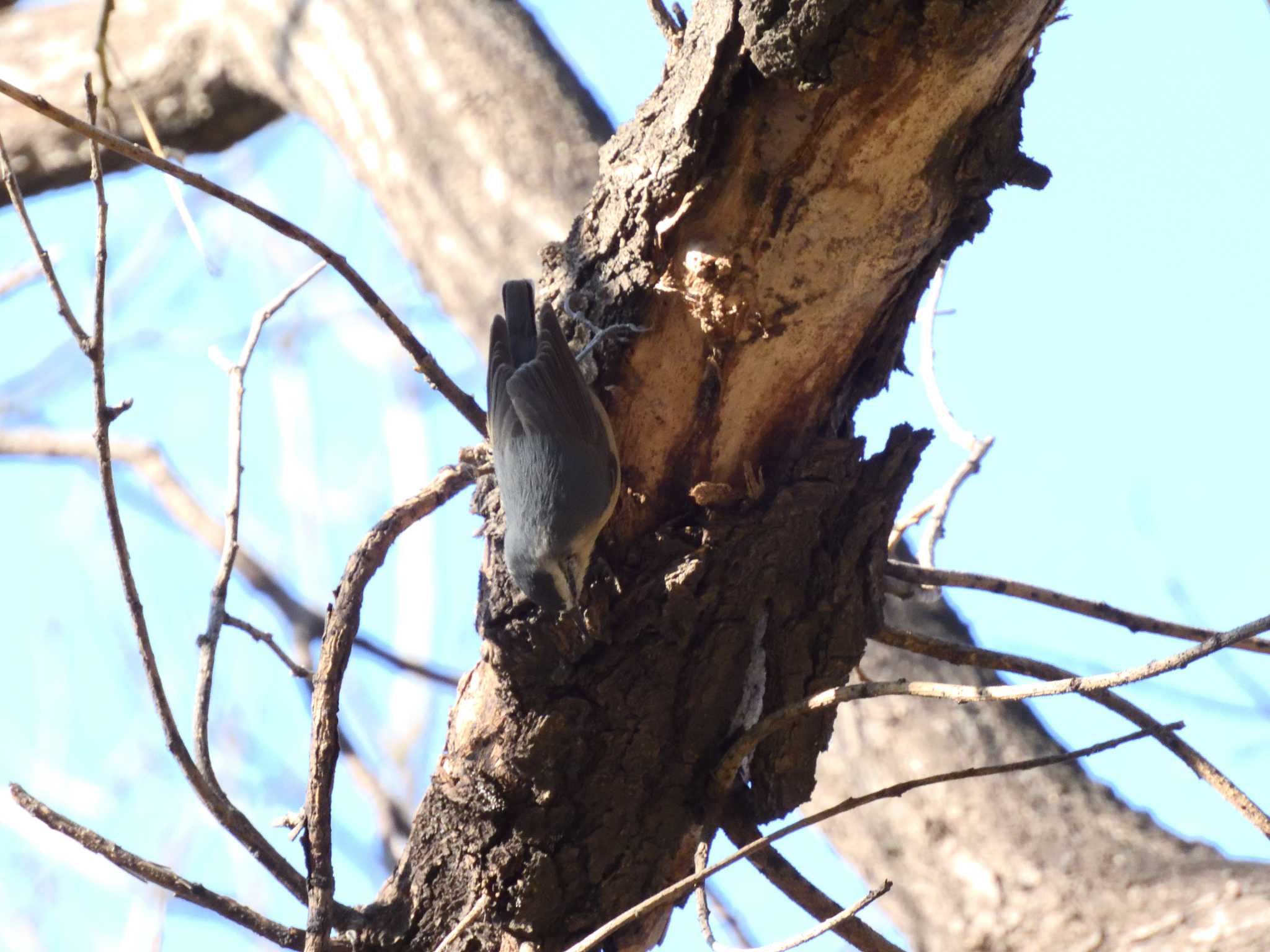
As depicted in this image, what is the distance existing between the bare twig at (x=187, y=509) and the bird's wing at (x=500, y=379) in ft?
1.86

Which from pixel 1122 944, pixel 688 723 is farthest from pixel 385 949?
pixel 1122 944

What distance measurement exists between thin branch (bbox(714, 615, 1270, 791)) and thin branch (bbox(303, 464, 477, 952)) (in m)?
0.67

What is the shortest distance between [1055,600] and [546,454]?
123 cm

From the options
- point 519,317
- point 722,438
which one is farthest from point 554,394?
point 722,438

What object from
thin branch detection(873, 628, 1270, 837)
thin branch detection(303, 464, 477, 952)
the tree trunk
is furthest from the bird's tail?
thin branch detection(873, 628, 1270, 837)

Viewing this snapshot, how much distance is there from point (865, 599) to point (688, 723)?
1.36 ft

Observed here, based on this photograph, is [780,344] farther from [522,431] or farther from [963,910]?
[963,910]

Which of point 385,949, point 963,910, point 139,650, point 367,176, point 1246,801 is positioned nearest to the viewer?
point 139,650

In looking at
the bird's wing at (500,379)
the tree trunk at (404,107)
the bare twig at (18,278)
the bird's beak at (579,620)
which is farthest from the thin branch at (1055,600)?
the bare twig at (18,278)

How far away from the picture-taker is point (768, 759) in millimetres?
2232

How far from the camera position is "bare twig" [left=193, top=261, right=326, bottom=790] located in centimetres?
197

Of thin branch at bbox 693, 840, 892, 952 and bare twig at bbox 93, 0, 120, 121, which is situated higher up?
bare twig at bbox 93, 0, 120, 121

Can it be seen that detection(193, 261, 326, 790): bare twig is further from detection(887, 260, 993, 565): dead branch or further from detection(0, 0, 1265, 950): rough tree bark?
detection(887, 260, 993, 565): dead branch

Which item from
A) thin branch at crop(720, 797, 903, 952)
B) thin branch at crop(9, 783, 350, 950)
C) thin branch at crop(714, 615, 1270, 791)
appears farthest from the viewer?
thin branch at crop(720, 797, 903, 952)
